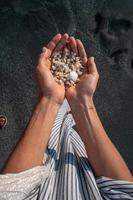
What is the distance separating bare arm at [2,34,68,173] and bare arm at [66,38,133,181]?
0.19 feet

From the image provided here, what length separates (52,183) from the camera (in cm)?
148

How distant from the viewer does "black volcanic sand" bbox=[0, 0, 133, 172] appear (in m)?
2.37

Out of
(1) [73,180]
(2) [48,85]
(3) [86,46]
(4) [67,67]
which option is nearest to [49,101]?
(2) [48,85]

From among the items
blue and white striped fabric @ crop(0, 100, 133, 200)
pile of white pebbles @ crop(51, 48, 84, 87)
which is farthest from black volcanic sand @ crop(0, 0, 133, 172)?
blue and white striped fabric @ crop(0, 100, 133, 200)

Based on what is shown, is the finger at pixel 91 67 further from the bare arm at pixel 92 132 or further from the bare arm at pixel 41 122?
the bare arm at pixel 41 122

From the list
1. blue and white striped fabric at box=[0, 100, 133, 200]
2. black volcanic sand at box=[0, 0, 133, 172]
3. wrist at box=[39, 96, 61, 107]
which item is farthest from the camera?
black volcanic sand at box=[0, 0, 133, 172]

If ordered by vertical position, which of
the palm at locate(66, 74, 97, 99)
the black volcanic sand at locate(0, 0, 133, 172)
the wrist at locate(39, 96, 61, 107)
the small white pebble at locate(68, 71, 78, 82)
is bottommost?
the wrist at locate(39, 96, 61, 107)

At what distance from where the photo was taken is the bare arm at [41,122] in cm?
149

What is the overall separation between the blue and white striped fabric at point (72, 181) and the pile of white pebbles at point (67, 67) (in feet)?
0.73

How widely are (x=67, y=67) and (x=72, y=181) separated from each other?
0.48m

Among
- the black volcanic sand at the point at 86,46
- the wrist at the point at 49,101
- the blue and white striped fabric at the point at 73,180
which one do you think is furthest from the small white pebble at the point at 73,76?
→ the black volcanic sand at the point at 86,46

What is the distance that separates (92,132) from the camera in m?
1.61

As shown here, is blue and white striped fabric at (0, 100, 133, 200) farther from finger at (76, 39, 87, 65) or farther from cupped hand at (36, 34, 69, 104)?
finger at (76, 39, 87, 65)

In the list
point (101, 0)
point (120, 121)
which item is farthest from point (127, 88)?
point (101, 0)
